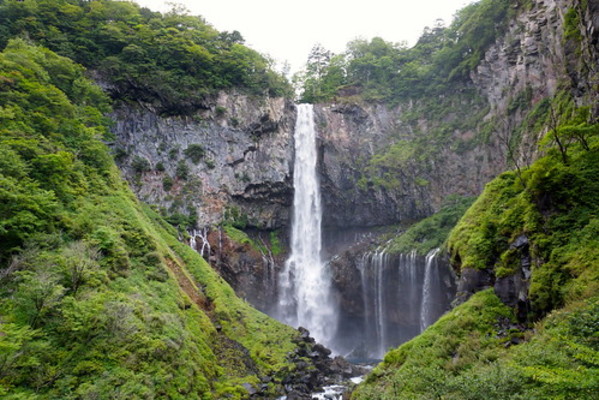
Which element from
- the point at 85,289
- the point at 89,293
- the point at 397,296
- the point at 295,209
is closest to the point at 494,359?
the point at 89,293

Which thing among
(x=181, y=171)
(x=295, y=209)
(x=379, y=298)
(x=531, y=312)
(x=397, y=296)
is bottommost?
(x=379, y=298)

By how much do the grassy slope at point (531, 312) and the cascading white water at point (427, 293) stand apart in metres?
13.4

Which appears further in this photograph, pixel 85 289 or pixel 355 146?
pixel 355 146

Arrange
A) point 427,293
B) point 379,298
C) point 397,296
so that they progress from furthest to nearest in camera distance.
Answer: point 379,298, point 397,296, point 427,293

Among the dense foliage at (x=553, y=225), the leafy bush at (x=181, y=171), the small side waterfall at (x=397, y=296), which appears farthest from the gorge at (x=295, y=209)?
the leafy bush at (x=181, y=171)

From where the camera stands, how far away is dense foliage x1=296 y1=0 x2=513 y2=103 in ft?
111

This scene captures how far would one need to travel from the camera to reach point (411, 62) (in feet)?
140

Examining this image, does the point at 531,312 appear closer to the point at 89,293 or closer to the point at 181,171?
the point at 89,293

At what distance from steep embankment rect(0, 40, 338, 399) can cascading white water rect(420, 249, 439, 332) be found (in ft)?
32.9

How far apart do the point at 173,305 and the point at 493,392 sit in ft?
42.3

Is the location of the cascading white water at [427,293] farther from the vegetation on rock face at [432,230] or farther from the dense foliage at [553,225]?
the dense foliage at [553,225]

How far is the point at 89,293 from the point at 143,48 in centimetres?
2789

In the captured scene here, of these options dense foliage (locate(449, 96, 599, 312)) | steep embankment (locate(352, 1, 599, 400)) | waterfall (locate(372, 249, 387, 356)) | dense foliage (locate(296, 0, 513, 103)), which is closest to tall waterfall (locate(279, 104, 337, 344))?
waterfall (locate(372, 249, 387, 356))

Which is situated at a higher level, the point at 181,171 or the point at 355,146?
the point at 355,146
